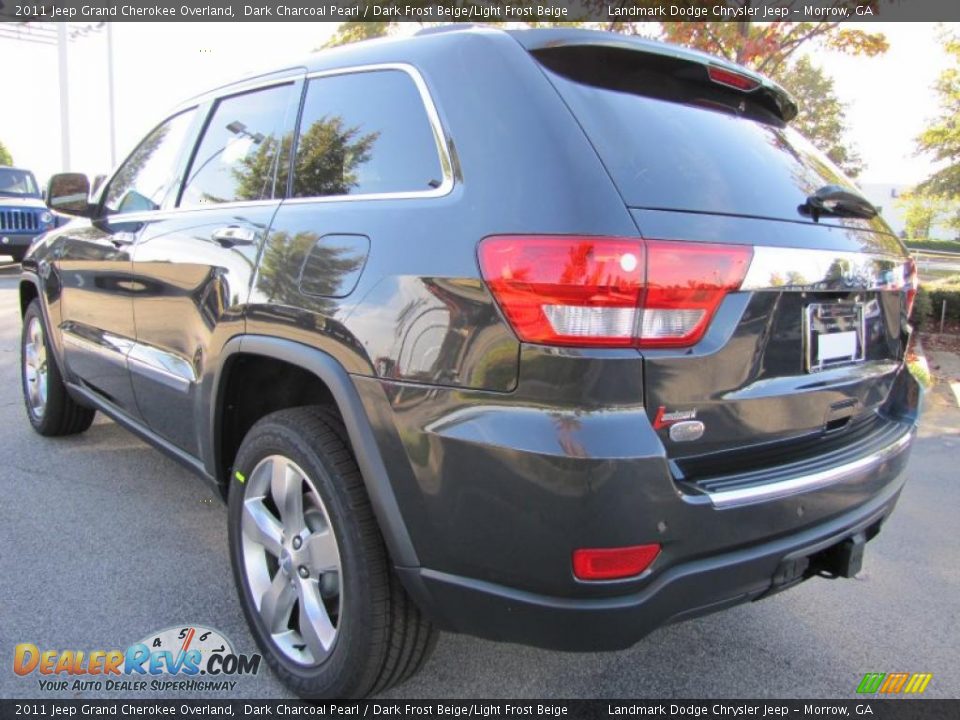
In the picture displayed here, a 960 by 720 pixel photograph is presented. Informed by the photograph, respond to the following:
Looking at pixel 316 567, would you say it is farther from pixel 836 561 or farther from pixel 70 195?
pixel 70 195

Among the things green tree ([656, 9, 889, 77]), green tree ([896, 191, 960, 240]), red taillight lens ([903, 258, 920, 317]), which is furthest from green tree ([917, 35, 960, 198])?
red taillight lens ([903, 258, 920, 317])

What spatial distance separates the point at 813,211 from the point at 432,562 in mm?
1405

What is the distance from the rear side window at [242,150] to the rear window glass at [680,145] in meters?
1.09

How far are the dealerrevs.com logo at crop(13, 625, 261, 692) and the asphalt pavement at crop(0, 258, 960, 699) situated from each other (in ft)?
0.12

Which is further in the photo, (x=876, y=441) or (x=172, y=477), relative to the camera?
(x=172, y=477)

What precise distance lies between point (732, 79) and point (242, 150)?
5.66 feet

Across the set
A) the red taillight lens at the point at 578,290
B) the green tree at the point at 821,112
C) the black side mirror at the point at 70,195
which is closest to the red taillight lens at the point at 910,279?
the red taillight lens at the point at 578,290

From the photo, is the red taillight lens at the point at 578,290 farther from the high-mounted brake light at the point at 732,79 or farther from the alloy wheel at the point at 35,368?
the alloy wheel at the point at 35,368

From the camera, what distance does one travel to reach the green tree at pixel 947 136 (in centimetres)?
1358

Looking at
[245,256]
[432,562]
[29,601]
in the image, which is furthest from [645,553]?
[29,601]

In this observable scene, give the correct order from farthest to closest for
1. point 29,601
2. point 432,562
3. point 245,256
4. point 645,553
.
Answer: point 29,601 < point 245,256 < point 432,562 < point 645,553

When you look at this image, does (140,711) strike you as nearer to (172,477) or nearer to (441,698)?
(441,698)

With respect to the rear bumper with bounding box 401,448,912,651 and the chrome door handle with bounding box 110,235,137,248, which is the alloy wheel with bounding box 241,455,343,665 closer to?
the rear bumper with bounding box 401,448,912,651

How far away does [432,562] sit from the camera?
1754 millimetres
